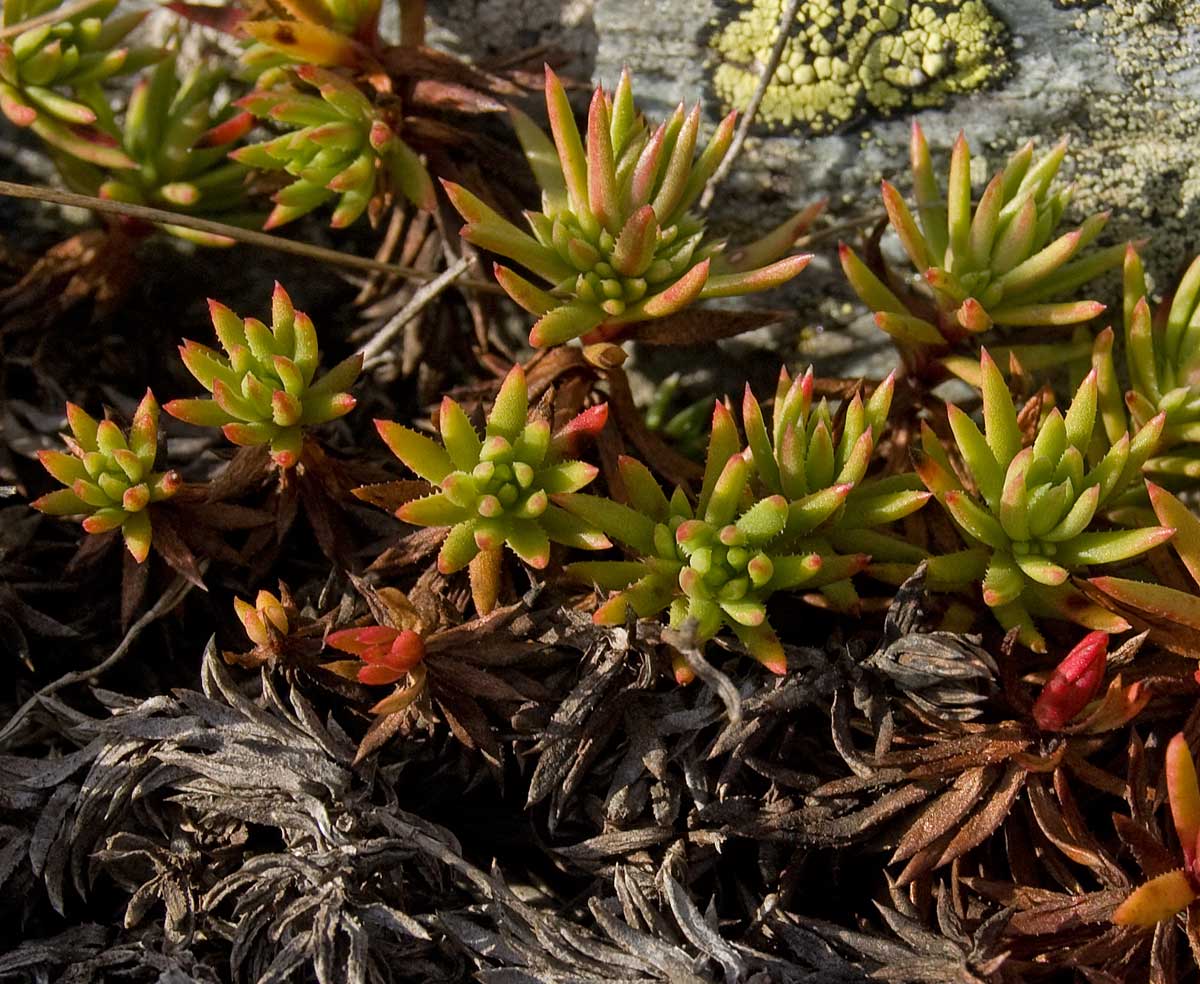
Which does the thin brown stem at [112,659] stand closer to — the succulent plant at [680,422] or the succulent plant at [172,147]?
the succulent plant at [172,147]

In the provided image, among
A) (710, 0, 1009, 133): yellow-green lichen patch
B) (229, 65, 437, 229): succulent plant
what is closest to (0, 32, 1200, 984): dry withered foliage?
(229, 65, 437, 229): succulent plant

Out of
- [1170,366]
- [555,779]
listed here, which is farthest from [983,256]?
[555,779]

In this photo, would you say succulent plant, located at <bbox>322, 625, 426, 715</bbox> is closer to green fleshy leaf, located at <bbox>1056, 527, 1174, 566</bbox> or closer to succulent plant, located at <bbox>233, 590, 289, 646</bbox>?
succulent plant, located at <bbox>233, 590, 289, 646</bbox>

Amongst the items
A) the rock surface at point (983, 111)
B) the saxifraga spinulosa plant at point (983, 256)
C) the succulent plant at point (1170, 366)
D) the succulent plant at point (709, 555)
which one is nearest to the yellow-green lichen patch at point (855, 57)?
the rock surface at point (983, 111)

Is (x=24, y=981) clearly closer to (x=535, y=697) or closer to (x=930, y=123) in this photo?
(x=535, y=697)

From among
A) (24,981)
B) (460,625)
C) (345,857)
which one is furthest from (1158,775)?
(24,981)

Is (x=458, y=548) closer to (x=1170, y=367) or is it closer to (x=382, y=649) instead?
(x=382, y=649)

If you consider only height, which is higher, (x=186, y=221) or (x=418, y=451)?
(x=186, y=221)
